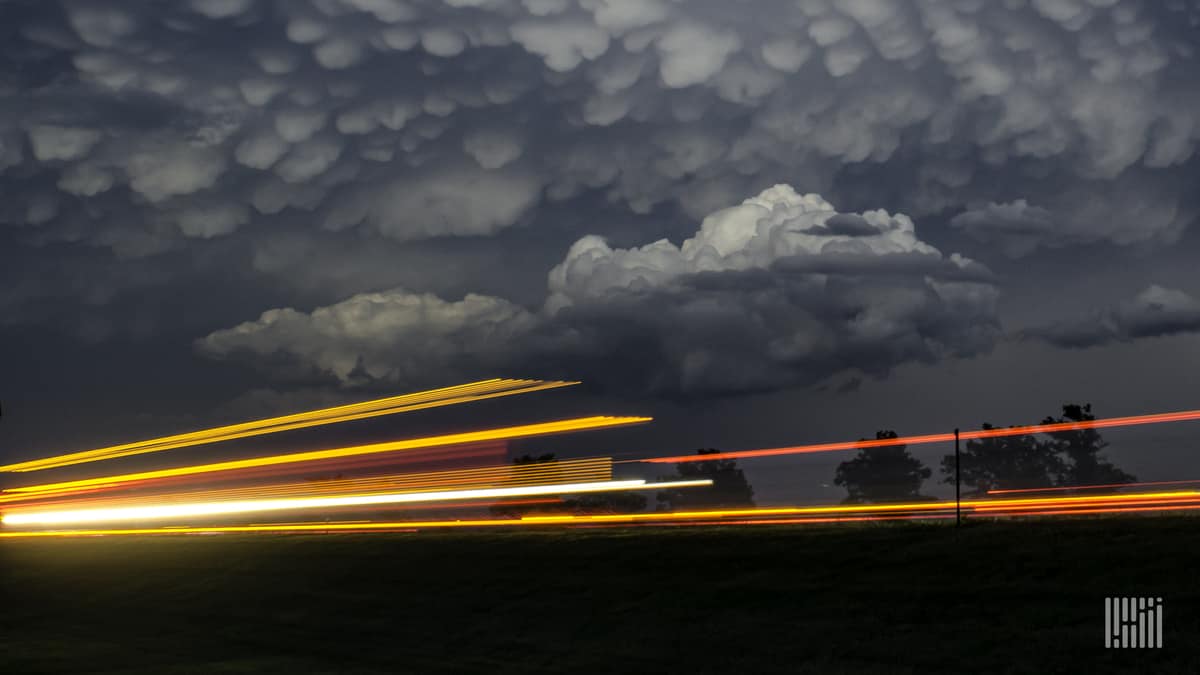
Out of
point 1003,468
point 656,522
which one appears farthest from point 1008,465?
point 656,522

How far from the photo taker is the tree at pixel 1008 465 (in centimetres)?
4288

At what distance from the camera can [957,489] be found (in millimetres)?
25844

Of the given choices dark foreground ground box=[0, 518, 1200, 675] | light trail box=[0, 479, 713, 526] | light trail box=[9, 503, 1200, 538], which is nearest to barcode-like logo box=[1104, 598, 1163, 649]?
dark foreground ground box=[0, 518, 1200, 675]

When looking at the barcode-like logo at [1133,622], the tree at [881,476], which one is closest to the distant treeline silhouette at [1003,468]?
the tree at [881,476]

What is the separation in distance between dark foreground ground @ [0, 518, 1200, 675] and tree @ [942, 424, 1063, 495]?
288 inches

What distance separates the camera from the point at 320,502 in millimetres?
43906

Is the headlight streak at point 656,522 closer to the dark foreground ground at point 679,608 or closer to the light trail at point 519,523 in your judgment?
the light trail at point 519,523

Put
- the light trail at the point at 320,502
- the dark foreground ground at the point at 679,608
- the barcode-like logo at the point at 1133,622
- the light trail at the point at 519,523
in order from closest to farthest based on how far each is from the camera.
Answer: the barcode-like logo at the point at 1133,622 → the dark foreground ground at the point at 679,608 → the light trail at the point at 519,523 → the light trail at the point at 320,502

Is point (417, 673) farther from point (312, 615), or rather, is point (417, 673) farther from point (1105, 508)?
point (1105, 508)

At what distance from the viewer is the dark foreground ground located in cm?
1744

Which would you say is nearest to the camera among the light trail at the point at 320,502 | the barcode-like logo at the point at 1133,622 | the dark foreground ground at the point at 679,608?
the barcode-like logo at the point at 1133,622

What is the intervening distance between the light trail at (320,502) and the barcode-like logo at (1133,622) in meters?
21.0

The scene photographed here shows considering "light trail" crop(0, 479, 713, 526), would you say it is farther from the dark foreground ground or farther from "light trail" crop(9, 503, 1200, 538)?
the dark foreground ground

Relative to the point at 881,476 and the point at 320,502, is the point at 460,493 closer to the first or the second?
the point at 320,502
